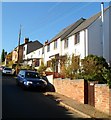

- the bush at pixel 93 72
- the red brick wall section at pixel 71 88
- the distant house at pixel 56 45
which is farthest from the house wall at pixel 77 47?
the red brick wall section at pixel 71 88

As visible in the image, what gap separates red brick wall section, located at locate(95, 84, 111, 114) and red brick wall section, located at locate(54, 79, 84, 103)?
1959 mm

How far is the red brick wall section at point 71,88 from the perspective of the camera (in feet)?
53.2

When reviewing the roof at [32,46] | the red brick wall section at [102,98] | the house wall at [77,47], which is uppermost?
the roof at [32,46]

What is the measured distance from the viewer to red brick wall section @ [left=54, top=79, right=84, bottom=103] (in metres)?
16.2

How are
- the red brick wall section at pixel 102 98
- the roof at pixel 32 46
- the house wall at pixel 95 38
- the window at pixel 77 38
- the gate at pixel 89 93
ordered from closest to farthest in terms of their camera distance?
the red brick wall section at pixel 102 98
the gate at pixel 89 93
the house wall at pixel 95 38
the window at pixel 77 38
the roof at pixel 32 46

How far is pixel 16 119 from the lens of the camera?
10.7 meters

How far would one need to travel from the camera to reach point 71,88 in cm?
1798

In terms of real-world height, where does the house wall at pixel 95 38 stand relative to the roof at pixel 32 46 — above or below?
below

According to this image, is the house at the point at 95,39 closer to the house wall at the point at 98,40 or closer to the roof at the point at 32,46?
the house wall at the point at 98,40

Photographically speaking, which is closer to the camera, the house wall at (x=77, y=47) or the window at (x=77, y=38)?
the house wall at (x=77, y=47)

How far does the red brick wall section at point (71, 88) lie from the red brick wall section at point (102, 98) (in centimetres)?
196

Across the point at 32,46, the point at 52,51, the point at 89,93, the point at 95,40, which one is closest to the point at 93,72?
the point at 89,93

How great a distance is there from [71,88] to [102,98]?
4693 millimetres

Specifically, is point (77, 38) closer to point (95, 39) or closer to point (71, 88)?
point (95, 39)
